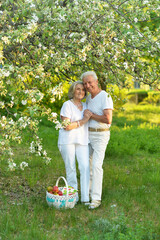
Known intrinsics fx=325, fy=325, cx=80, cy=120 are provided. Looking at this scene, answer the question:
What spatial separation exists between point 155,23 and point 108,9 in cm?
709

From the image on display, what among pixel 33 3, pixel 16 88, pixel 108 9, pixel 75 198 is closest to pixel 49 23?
pixel 33 3

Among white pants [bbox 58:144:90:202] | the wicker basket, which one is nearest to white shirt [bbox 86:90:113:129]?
white pants [bbox 58:144:90:202]

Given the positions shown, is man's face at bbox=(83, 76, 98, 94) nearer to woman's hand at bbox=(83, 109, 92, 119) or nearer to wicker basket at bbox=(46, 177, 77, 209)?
woman's hand at bbox=(83, 109, 92, 119)

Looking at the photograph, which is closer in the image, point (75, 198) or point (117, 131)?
point (75, 198)

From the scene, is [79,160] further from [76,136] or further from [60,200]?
[60,200]

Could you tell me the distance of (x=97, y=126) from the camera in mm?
5227

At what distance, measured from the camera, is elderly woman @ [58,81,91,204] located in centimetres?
511

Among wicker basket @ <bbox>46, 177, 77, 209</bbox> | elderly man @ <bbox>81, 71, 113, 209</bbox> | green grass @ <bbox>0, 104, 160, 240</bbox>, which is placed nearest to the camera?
green grass @ <bbox>0, 104, 160, 240</bbox>

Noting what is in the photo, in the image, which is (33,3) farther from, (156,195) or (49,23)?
(156,195)

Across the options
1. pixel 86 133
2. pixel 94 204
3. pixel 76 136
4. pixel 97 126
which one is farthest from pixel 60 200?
pixel 97 126

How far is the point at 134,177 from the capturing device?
6887 mm

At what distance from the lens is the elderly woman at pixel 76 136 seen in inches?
201

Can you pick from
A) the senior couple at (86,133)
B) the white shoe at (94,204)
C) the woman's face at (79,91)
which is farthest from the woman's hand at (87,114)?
the white shoe at (94,204)

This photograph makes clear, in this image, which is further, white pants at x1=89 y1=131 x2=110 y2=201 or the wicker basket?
white pants at x1=89 y1=131 x2=110 y2=201
